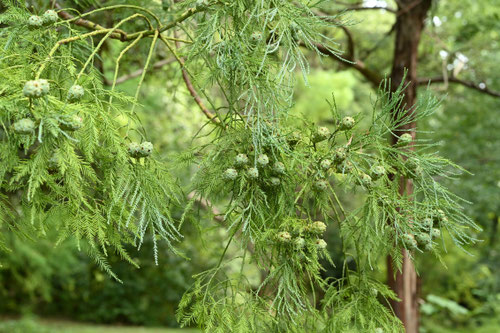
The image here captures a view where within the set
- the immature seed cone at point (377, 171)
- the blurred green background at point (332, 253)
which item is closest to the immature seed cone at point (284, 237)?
the immature seed cone at point (377, 171)

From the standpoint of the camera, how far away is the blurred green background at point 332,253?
687 cm

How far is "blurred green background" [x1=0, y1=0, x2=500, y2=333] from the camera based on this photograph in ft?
22.5

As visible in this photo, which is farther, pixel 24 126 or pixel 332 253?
pixel 332 253

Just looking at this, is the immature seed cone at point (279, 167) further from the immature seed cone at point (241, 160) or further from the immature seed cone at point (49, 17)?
the immature seed cone at point (49, 17)

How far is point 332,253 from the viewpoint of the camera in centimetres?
964

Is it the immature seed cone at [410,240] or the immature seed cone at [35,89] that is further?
the immature seed cone at [410,240]

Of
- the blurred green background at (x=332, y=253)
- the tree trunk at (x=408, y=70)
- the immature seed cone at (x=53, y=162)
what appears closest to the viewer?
the immature seed cone at (x=53, y=162)

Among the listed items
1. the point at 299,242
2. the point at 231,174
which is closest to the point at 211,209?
the point at 231,174

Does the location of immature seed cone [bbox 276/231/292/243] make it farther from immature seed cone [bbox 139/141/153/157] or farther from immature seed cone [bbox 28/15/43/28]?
immature seed cone [bbox 28/15/43/28]

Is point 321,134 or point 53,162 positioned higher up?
point 321,134

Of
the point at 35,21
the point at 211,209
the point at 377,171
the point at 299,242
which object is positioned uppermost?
the point at 35,21

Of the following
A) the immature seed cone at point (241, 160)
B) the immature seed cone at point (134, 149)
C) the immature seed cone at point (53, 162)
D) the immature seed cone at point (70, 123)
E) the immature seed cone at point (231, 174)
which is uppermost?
the immature seed cone at point (241, 160)

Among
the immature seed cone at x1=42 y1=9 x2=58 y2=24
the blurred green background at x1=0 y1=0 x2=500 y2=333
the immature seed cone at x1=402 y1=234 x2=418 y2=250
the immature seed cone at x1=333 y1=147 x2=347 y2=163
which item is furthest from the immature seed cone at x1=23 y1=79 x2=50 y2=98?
the blurred green background at x1=0 y1=0 x2=500 y2=333

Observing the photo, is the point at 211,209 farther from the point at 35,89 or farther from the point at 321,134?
the point at 35,89
